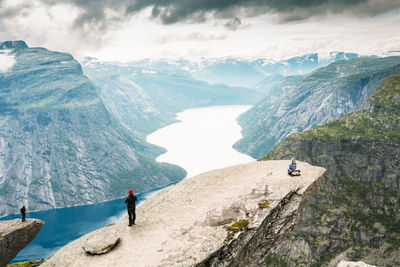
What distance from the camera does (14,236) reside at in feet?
160

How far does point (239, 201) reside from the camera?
37.8 m

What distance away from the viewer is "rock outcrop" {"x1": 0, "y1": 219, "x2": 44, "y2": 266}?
153ft

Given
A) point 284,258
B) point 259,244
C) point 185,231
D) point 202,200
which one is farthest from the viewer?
point 284,258

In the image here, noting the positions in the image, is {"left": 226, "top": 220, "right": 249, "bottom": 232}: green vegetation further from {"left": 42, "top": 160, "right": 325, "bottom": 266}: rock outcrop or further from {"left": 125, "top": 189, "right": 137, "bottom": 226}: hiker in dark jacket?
{"left": 125, "top": 189, "right": 137, "bottom": 226}: hiker in dark jacket

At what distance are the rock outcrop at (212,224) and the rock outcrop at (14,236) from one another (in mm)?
17002

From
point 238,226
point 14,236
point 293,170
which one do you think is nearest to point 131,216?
point 238,226

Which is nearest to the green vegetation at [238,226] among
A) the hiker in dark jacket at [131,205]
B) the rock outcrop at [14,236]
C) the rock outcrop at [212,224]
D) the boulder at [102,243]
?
the rock outcrop at [212,224]

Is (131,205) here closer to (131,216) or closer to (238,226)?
(131,216)

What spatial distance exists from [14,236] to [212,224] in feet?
128

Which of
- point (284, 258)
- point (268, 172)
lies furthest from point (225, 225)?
point (284, 258)

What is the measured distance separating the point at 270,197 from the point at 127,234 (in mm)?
19777

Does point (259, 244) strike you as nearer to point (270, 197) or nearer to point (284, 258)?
point (270, 197)

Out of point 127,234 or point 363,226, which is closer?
point 127,234

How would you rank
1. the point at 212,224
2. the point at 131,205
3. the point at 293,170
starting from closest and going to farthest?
the point at 212,224, the point at 131,205, the point at 293,170
